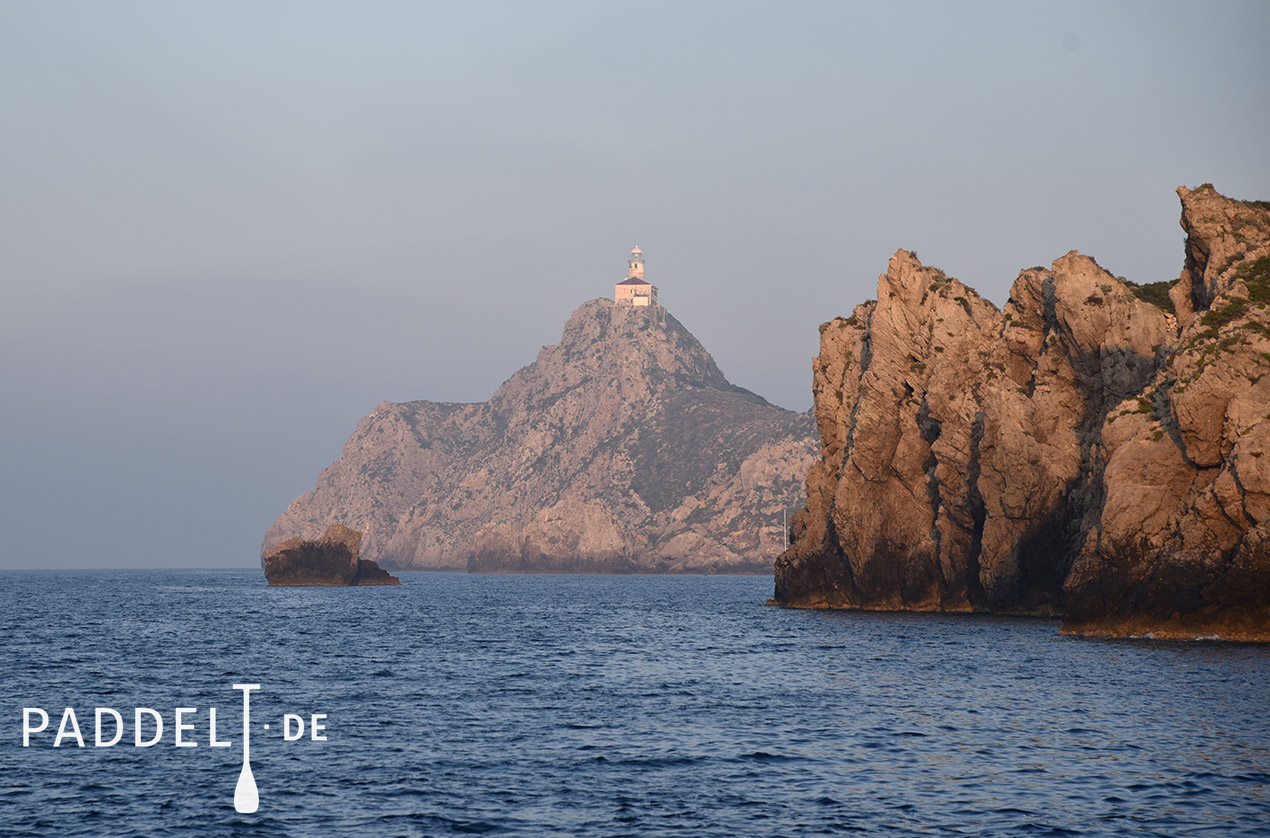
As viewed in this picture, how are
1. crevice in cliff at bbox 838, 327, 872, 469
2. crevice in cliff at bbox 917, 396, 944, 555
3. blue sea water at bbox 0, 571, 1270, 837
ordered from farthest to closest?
crevice in cliff at bbox 838, 327, 872, 469, crevice in cliff at bbox 917, 396, 944, 555, blue sea water at bbox 0, 571, 1270, 837

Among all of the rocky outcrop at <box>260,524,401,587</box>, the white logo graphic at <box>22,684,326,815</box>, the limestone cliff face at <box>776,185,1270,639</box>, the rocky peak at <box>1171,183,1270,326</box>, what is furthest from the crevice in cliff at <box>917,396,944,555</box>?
the rocky outcrop at <box>260,524,401,587</box>

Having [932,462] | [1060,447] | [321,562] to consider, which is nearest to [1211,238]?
[1060,447]

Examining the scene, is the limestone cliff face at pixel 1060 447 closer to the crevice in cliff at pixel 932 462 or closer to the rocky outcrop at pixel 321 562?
the crevice in cliff at pixel 932 462

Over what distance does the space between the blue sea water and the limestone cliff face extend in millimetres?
5315

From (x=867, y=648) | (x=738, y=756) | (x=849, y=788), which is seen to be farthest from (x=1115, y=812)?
(x=867, y=648)

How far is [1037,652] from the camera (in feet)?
202

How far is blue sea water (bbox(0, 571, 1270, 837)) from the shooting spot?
1118 inches

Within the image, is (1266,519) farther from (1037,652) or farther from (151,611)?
(151,611)

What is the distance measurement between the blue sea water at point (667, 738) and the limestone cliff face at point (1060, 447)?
5.31 meters

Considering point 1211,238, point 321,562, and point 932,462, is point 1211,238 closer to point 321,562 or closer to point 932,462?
point 932,462

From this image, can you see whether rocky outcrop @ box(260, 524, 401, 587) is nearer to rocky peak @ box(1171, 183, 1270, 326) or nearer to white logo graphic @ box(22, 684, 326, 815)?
rocky peak @ box(1171, 183, 1270, 326)

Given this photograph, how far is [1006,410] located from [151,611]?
82.2 meters

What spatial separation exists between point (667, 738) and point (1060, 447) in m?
55.5

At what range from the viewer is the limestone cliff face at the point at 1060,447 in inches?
2453
